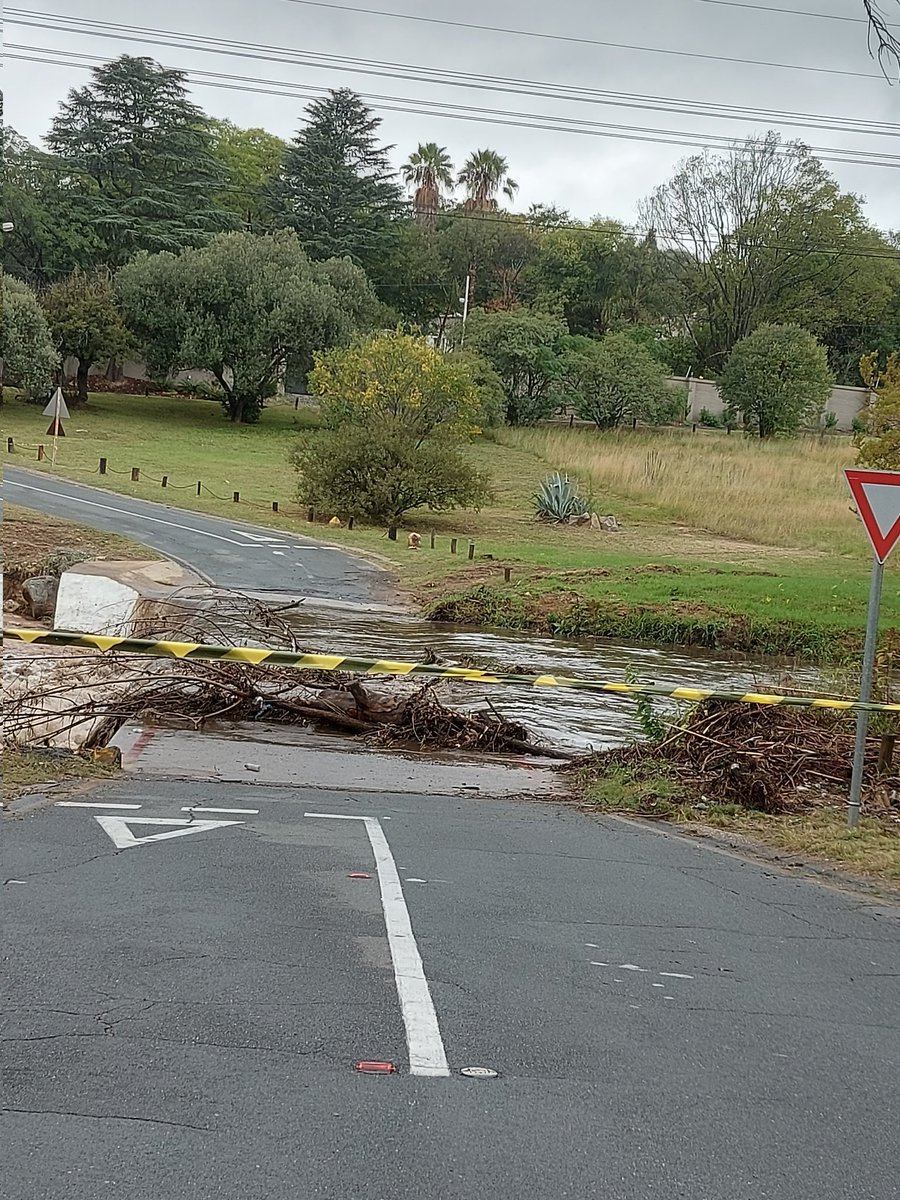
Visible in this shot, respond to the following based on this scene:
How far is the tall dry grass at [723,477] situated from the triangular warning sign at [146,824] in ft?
104

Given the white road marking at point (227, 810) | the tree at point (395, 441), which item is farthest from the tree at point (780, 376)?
the white road marking at point (227, 810)

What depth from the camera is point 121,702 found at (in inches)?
479

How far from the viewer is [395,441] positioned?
36.8 m

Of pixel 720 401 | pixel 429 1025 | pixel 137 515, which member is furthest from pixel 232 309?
pixel 429 1025

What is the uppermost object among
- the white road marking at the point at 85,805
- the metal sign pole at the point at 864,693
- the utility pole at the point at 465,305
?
the utility pole at the point at 465,305

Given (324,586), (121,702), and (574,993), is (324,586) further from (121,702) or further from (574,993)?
(574,993)

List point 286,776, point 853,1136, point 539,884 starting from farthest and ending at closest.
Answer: point 286,776
point 539,884
point 853,1136

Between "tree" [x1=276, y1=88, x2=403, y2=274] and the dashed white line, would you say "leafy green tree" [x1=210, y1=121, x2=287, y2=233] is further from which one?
→ the dashed white line

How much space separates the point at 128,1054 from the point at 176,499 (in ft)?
119

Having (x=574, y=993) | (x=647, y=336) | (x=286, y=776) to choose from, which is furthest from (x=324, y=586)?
(x=647, y=336)

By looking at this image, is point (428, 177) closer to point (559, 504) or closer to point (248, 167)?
point (248, 167)

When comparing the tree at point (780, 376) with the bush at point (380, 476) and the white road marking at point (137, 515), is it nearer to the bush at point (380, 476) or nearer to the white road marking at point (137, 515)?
the bush at point (380, 476)

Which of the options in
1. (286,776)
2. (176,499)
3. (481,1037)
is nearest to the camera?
(481,1037)

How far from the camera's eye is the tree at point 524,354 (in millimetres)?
61656
